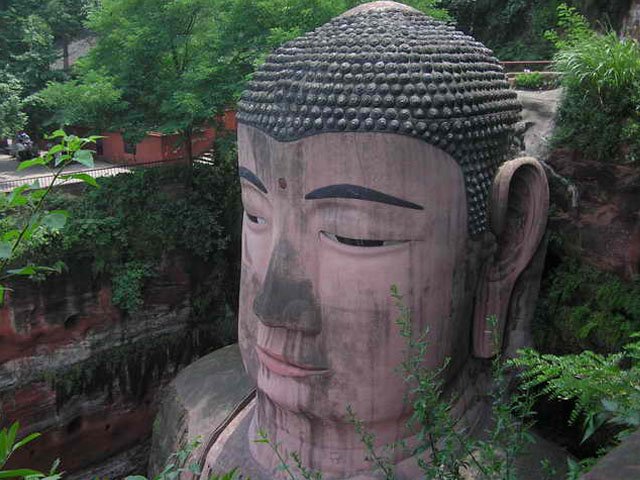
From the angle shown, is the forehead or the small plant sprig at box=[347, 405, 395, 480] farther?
the forehead

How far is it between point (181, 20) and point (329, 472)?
827 cm

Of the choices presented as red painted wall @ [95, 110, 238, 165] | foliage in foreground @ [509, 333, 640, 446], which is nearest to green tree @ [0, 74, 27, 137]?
red painted wall @ [95, 110, 238, 165]

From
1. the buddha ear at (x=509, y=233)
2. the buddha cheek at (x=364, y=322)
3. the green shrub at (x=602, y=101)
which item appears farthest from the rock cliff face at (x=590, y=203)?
the buddha cheek at (x=364, y=322)

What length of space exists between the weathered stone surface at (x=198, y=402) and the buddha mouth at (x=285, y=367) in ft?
5.27

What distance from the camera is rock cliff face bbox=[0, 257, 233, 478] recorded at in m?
9.26

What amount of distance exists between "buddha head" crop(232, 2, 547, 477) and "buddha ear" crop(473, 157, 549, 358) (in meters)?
0.02

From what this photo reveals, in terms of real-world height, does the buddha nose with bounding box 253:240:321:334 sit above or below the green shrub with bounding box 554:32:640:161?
below

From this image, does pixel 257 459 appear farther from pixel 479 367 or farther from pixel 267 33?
pixel 267 33

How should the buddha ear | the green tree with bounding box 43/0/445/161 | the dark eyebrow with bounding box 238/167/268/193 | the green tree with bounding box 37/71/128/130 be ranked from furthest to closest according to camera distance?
the green tree with bounding box 37/71/128/130
the green tree with bounding box 43/0/445/161
the buddha ear
the dark eyebrow with bounding box 238/167/268/193

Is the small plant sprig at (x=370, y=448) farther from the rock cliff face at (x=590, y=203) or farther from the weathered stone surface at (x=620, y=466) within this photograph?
the rock cliff face at (x=590, y=203)

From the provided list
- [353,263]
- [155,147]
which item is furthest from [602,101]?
[155,147]

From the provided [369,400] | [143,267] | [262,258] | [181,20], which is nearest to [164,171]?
[143,267]

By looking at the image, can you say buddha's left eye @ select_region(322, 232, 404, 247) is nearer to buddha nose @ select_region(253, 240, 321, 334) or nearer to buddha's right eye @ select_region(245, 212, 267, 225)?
buddha nose @ select_region(253, 240, 321, 334)

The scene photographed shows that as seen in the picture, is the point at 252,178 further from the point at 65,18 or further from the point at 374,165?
the point at 65,18
